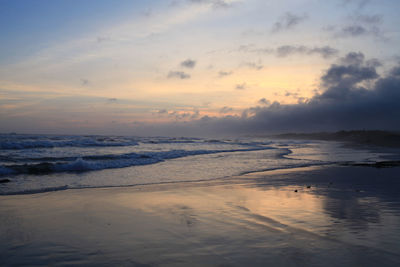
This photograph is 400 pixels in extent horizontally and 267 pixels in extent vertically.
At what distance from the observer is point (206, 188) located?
27.1 ft

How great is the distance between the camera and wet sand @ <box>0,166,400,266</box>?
3.38 metres

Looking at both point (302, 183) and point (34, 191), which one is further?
point (302, 183)

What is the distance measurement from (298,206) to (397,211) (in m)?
1.83

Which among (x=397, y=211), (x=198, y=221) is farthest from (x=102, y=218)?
(x=397, y=211)

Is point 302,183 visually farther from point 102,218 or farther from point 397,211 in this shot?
point 102,218

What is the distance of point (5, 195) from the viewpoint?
713 cm

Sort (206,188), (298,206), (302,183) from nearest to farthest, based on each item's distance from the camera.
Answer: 1. (298,206)
2. (206,188)
3. (302,183)

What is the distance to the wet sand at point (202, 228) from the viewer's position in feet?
11.1

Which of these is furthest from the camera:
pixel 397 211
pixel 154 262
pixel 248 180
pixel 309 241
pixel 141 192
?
pixel 248 180

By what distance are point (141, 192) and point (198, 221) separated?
320 centimetres

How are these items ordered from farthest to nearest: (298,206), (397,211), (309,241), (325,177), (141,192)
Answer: (325,177) < (141,192) < (298,206) < (397,211) < (309,241)

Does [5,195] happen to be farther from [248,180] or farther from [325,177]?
[325,177]

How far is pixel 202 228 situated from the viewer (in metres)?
4.48

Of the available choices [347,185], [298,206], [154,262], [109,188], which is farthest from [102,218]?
[347,185]
